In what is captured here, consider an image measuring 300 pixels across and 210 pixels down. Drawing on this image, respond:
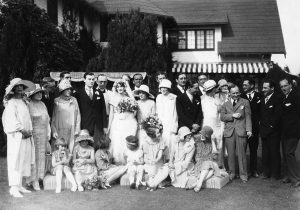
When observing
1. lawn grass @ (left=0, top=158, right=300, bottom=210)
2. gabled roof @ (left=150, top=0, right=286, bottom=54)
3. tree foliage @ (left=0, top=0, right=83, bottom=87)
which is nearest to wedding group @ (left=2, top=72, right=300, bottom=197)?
lawn grass @ (left=0, top=158, right=300, bottom=210)

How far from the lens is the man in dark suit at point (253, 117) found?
10212 mm

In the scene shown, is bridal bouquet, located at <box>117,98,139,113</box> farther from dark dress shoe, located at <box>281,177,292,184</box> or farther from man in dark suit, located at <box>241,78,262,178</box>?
dark dress shoe, located at <box>281,177,292,184</box>

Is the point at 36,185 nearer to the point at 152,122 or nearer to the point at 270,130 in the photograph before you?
the point at 152,122

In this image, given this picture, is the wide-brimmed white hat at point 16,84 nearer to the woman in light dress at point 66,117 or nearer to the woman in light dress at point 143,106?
the woman in light dress at point 66,117


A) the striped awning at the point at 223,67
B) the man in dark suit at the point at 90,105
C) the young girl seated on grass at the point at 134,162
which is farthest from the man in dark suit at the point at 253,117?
the striped awning at the point at 223,67

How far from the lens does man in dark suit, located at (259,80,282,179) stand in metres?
9.60

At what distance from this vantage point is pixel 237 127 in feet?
32.3

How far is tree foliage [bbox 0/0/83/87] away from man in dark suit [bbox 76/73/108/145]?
14.7 ft

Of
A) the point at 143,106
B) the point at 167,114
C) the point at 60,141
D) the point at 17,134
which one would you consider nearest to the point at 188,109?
the point at 167,114

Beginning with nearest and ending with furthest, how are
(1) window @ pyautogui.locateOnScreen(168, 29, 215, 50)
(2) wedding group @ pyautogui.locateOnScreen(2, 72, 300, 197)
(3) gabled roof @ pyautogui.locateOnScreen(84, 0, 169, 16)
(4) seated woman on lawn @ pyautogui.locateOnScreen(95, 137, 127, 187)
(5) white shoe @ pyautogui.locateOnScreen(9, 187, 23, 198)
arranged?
1. (5) white shoe @ pyautogui.locateOnScreen(9, 187, 23, 198)
2. (2) wedding group @ pyautogui.locateOnScreen(2, 72, 300, 197)
3. (4) seated woman on lawn @ pyautogui.locateOnScreen(95, 137, 127, 187)
4. (3) gabled roof @ pyautogui.locateOnScreen(84, 0, 169, 16)
5. (1) window @ pyautogui.locateOnScreen(168, 29, 215, 50)

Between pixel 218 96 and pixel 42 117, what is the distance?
429 centimetres

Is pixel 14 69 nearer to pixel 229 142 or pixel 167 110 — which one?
pixel 167 110

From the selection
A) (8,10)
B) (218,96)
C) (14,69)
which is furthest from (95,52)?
(218,96)

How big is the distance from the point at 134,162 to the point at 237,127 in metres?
2.47
